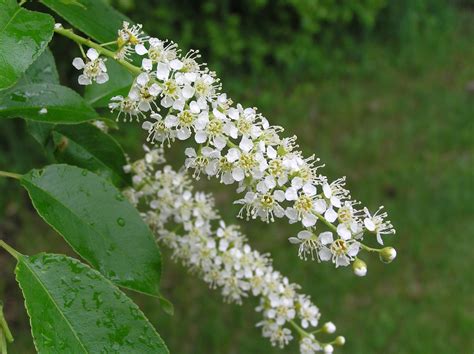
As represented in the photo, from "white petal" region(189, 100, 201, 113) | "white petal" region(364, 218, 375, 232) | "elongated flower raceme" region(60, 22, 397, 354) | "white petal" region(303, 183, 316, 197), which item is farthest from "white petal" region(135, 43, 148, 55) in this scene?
"white petal" region(364, 218, 375, 232)

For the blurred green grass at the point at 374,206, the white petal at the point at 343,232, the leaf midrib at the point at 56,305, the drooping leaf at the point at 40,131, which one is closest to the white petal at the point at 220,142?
the white petal at the point at 343,232

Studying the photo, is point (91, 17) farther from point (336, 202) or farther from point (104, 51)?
point (336, 202)

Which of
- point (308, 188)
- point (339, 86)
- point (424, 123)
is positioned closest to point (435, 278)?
point (424, 123)

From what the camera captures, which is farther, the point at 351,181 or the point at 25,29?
the point at 351,181

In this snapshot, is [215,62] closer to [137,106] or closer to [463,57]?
[463,57]

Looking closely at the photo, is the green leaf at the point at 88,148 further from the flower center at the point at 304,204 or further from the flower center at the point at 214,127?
the flower center at the point at 304,204

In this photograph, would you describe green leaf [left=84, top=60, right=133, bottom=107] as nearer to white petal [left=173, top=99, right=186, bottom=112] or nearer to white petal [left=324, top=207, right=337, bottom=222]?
white petal [left=173, top=99, right=186, bottom=112]
